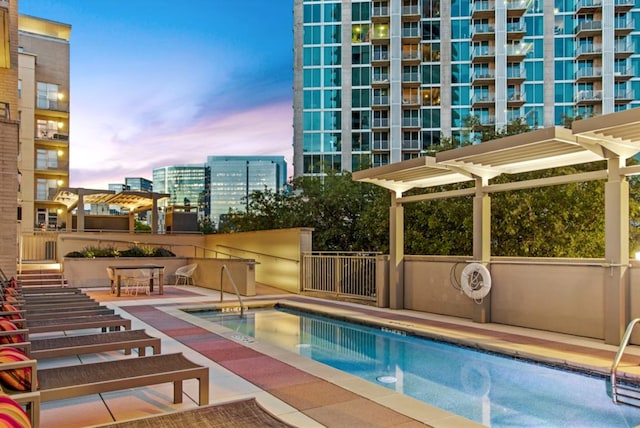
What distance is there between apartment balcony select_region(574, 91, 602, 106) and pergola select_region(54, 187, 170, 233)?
38243 mm

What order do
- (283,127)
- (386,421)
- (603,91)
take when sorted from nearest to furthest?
(386,421) → (603,91) → (283,127)

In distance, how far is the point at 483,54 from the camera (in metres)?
46.1

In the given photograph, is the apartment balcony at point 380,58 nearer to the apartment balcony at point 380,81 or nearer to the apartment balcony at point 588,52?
the apartment balcony at point 380,81

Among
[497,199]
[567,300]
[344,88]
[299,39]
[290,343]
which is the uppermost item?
[299,39]

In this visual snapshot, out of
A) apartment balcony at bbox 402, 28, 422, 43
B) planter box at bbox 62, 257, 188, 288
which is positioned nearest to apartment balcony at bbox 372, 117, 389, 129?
apartment balcony at bbox 402, 28, 422, 43

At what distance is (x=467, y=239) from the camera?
14.8m

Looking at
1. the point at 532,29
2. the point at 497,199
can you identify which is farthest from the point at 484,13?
the point at 497,199

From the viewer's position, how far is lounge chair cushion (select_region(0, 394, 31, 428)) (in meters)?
2.13

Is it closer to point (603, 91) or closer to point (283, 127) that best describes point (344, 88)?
point (603, 91)

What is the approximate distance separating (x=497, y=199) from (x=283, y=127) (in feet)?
302

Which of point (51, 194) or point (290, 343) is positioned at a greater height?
point (51, 194)

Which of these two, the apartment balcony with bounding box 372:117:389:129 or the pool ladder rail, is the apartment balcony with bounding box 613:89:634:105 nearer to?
the apartment balcony with bounding box 372:117:389:129

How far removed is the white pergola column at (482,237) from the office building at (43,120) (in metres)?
33.0

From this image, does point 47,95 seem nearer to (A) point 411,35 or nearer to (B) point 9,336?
(A) point 411,35
